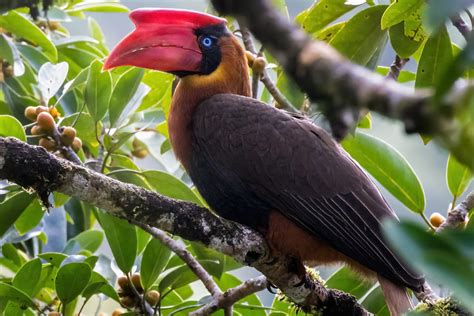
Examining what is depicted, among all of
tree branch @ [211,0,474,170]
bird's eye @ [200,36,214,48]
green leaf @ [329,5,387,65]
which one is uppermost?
tree branch @ [211,0,474,170]

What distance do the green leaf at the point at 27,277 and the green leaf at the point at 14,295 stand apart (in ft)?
0.31

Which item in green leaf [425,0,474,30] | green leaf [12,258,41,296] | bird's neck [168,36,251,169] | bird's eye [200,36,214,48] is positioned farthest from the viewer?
bird's eye [200,36,214,48]

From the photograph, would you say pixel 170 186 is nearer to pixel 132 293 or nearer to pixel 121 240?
pixel 121 240

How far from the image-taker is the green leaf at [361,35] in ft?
11.0

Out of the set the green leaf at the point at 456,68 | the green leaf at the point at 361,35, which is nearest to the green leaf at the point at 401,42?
the green leaf at the point at 361,35

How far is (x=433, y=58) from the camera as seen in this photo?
3064 mm

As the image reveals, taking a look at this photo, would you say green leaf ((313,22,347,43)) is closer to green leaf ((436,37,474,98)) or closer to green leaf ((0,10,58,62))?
green leaf ((0,10,58,62))

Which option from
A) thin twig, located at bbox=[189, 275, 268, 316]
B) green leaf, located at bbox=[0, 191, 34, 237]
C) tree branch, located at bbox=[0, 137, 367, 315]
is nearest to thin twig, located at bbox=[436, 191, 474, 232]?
tree branch, located at bbox=[0, 137, 367, 315]

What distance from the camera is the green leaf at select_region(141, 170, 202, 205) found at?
344cm

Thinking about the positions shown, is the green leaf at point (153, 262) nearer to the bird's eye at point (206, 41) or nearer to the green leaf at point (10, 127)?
the green leaf at point (10, 127)

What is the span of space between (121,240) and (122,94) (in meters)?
0.62

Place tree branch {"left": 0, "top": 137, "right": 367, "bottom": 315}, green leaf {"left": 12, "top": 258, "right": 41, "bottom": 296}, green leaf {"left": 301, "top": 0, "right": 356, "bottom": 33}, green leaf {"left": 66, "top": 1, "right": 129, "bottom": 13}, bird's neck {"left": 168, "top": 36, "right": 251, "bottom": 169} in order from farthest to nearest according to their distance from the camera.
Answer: green leaf {"left": 66, "top": 1, "right": 129, "bottom": 13}, bird's neck {"left": 168, "top": 36, "right": 251, "bottom": 169}, green leaf {"left": 301, "top": 0, "right": 356, "bottom": 33}, green leaf {"left": 12, "top": 258, "right": 41, "bottom": 296}, tree branch {"left": 0, "top": 137, "right": 367, "bottom": 315}

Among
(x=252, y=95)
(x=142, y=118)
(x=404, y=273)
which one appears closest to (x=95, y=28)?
(x=142, y=118)

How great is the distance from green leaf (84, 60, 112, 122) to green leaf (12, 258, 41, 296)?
2.33 feet
